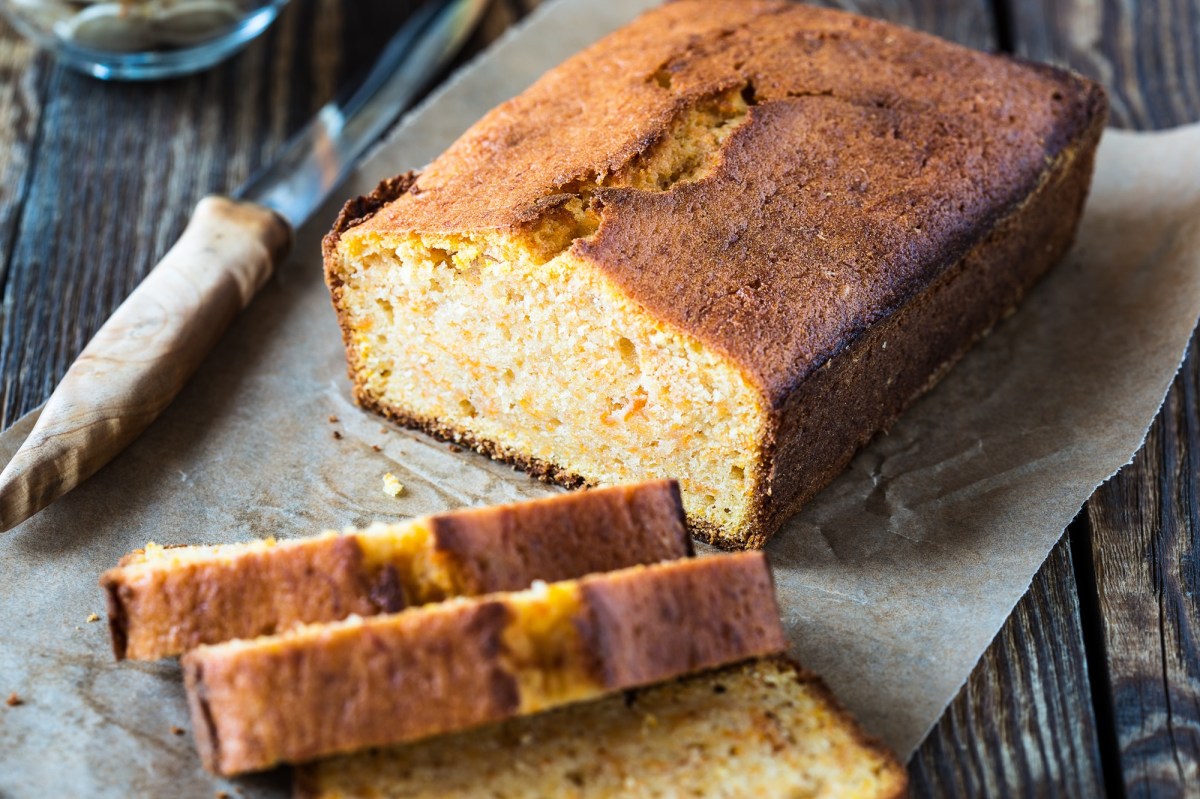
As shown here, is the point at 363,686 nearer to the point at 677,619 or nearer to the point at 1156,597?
the point at 677,619

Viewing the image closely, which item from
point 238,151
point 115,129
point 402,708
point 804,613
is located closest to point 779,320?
point 804,613

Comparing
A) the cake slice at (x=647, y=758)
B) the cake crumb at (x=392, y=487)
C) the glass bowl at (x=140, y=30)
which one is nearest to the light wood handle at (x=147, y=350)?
the cake crumb at (x=392, y=487)

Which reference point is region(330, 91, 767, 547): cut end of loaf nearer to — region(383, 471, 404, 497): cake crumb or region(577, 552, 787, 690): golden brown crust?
region(383, 471, 404, 497): cake crumb

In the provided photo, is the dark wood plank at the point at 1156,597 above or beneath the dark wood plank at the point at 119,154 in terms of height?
above

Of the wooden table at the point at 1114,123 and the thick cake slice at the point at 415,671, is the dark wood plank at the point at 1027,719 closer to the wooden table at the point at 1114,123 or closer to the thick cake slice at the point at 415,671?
the wooden table at the point at 1114,123

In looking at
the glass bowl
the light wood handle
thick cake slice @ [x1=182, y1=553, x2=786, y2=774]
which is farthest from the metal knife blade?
thick cake slice @ [x1=182, y1=553, x2=786, y2=774]

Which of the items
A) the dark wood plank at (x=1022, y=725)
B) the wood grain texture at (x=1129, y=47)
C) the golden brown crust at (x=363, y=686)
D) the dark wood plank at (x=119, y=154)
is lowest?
the dark wood plank at (x=119, y=154)

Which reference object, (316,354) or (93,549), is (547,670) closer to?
(93,549)
